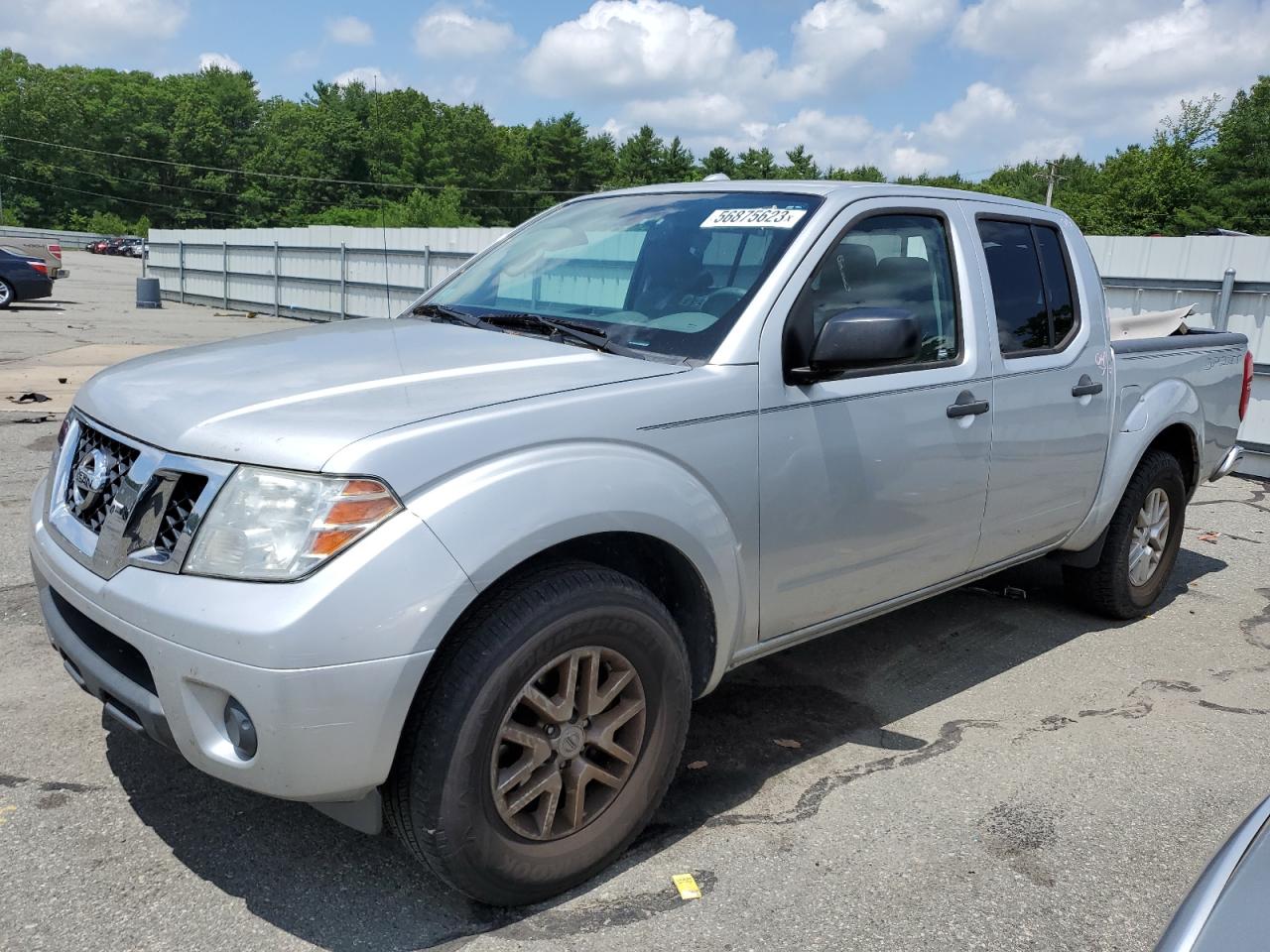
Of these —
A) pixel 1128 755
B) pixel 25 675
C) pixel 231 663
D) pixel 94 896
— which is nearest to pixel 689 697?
pixel 231 663

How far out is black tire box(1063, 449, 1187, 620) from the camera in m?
4.93

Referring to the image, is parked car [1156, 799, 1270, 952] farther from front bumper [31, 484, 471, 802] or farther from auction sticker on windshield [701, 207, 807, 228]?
auction sticker on windshield [701, 207, 807, 228]

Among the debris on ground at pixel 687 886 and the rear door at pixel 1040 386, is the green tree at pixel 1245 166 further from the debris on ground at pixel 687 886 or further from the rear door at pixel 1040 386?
the debris on ground at pixel 687 886

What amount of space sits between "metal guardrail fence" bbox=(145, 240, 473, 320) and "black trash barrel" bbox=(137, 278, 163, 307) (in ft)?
5.14

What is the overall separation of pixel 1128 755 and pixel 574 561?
232cm

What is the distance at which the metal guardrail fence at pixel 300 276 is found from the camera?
20.2 meters

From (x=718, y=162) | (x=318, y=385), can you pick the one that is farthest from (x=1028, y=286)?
(x=718, y=162)

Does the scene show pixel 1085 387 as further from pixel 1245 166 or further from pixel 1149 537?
pixel 1245 166

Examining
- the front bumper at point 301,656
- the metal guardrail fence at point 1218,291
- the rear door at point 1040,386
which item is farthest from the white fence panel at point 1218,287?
the front bumper at point 301,656

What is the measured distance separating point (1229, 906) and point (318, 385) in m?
2.21

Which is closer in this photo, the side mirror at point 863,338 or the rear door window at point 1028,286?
the side mirror at point 863,338

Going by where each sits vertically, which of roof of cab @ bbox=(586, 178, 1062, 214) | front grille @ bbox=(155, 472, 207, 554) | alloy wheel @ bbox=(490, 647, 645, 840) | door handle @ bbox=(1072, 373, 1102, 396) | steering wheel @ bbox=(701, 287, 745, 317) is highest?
roof of cab @ bbox=(586, 178, 1062, 214)

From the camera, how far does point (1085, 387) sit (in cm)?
436

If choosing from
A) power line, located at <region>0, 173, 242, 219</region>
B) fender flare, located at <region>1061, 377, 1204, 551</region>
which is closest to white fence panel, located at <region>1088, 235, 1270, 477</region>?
Answer: fender flare, located at <region>1061, 377, 1204, 551</region>
